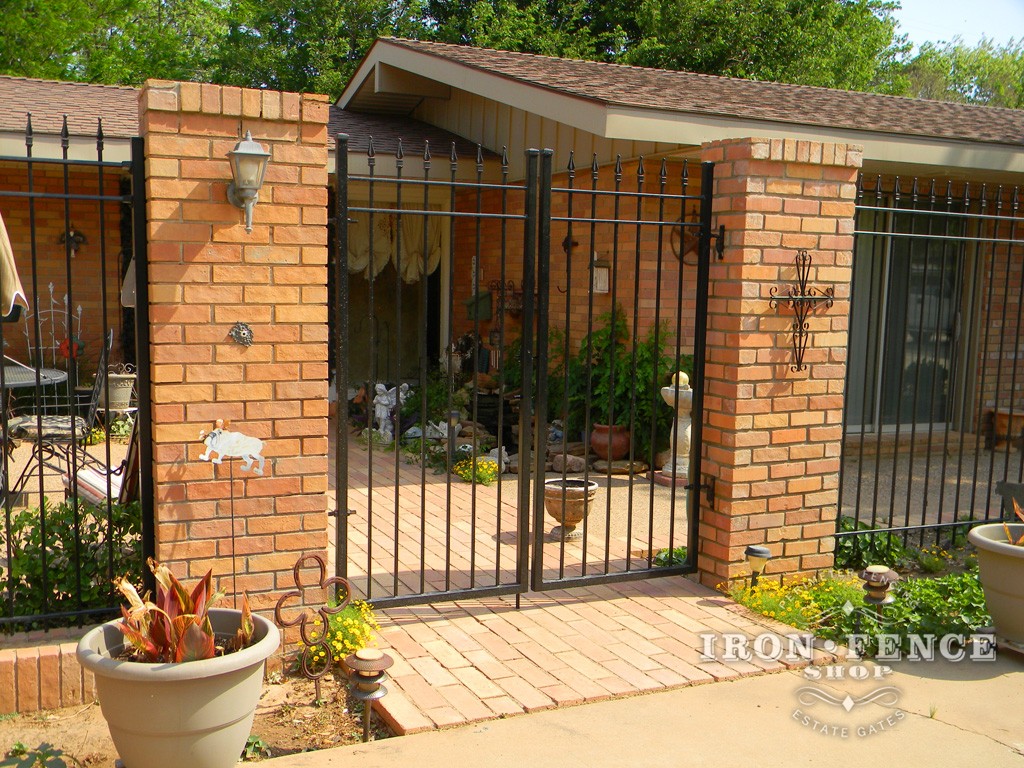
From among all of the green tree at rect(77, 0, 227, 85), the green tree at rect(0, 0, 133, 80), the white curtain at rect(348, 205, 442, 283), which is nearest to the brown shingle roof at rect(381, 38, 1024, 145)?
the white curtain at rect(348, 205, 442, 283)

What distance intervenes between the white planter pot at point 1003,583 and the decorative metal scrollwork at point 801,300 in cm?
117

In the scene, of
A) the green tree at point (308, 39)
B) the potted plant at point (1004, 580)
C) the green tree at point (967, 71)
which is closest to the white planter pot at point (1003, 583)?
the potted plant at point (1004, 580)

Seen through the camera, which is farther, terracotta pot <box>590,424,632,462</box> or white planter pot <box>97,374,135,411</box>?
white planter pot <box>97,374,135,411</box>

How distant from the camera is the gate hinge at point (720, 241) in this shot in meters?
4.75

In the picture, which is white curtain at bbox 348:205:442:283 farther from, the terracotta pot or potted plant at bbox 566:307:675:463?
the terracotta pot

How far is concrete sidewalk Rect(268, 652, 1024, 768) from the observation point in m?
3.27

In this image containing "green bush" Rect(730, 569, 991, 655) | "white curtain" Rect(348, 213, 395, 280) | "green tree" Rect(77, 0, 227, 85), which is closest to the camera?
"green bush" Rect(730, 569, 991, 655)

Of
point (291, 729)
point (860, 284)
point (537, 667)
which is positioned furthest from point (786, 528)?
point (860, 284)

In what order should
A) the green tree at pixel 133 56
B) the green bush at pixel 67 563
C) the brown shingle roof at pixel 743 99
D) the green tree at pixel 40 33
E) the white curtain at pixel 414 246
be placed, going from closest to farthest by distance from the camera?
the green bush at pixel 67 563 < the brown shingle roof at pixel 743 99 < the white curtain at pixel 414 246 < the green tree at pixel 40 33 < the green tree at pixel 133 56

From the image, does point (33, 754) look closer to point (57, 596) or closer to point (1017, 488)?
point (57, 596)

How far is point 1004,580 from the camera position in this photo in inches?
170

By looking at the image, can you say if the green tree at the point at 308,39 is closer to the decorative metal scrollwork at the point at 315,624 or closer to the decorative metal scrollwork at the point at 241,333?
the decorative metal scrollwork at the point at 241,333

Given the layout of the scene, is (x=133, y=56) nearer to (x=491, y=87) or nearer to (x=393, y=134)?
(x=393, y=134)

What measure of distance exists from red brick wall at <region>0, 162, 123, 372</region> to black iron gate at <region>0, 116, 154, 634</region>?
15 millimetres
